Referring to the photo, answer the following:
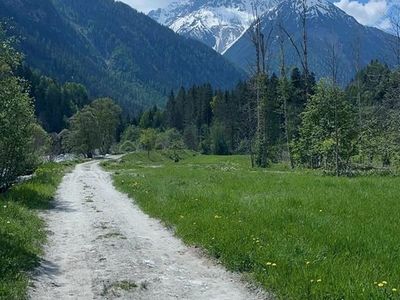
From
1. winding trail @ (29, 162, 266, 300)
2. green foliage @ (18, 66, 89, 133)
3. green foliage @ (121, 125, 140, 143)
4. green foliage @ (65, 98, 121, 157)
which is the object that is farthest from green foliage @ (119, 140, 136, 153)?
winding trail @ (29, 162, 266, 300)

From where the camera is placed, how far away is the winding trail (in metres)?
9.70

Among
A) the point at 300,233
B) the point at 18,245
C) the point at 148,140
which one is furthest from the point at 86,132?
the point at 300,233

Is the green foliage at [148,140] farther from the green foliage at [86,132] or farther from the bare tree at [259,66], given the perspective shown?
the bare tree at [259,66]

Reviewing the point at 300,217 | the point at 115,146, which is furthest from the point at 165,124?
the point at 300,217

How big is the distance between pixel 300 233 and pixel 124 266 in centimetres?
455

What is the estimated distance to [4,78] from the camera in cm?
2344

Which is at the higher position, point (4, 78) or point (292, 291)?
point (4, 78)

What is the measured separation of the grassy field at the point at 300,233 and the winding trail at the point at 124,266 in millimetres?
579

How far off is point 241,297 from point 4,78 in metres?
18.0

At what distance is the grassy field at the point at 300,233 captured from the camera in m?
9.23

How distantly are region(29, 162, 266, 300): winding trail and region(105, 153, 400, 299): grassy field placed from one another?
579 mm

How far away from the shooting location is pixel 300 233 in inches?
518

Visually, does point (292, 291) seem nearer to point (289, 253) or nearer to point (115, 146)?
point (289, 253)

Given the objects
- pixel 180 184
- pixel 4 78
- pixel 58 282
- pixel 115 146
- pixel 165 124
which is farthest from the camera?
pixel 165 124
